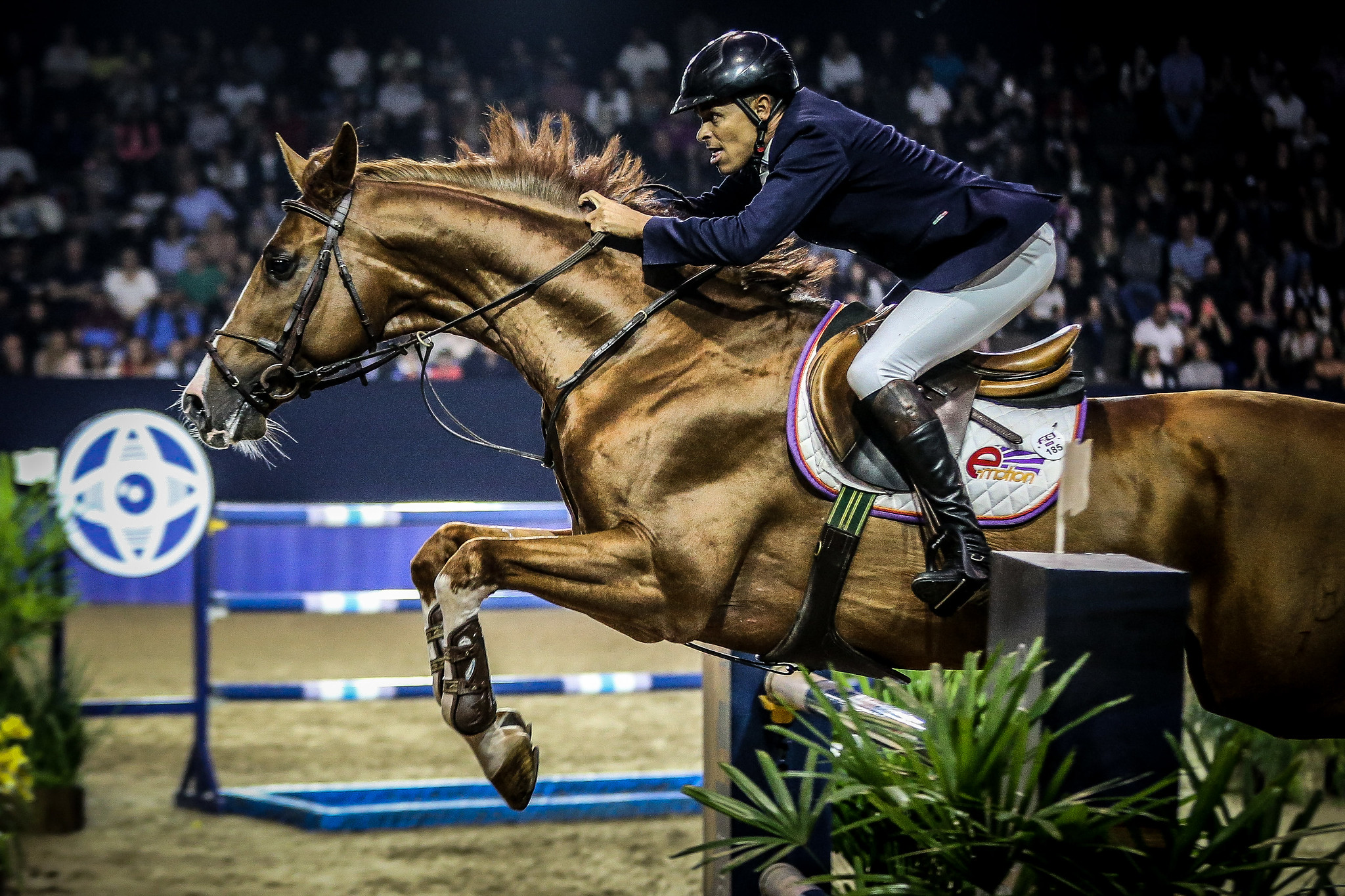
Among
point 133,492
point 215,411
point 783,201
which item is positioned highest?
point 783,201

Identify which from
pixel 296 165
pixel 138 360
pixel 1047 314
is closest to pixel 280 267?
pixel 296 165

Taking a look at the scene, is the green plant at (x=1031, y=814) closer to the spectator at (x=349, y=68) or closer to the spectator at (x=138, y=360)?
the spectator at (x=138, y=360)

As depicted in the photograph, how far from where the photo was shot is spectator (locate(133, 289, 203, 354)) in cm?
905

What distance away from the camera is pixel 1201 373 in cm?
848

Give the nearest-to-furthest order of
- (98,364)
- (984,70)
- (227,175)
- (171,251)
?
(98,364) → (171,251) → (227,175) → (984,70)

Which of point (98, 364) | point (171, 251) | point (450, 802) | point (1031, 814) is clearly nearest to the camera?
point (1031, 814)

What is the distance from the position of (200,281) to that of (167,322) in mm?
542

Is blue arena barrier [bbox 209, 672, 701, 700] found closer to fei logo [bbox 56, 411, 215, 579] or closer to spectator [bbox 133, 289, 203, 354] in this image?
fei logo [bbox 56, 411, 215, 579]

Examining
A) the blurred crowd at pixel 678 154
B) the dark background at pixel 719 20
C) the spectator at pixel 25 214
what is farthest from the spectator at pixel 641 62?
the spectator at pixel 25 214

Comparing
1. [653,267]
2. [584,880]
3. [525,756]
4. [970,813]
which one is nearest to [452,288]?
[653,267]

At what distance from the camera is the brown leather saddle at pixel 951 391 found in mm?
2652

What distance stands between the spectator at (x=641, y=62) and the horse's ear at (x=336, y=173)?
9369 mm

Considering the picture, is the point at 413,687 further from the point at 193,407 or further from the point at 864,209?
the point at 864,209

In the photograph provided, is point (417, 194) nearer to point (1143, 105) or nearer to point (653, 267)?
point (653, 267)
